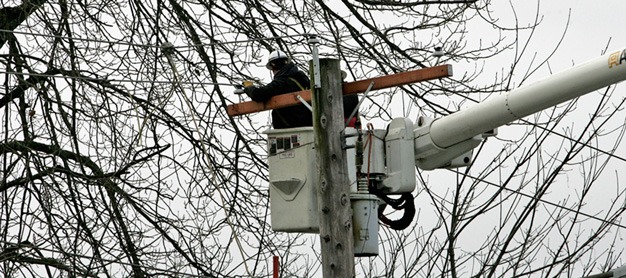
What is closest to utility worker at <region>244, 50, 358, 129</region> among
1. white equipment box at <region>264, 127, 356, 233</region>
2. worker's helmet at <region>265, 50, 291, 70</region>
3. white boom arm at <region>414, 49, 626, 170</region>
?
worker's helmet at <region>265, 50, 291, 70</region>

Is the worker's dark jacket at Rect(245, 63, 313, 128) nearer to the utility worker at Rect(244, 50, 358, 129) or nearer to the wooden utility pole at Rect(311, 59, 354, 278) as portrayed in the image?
the utility worker at Rect(244, 50, 358, 129)

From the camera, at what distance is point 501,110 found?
9.65m

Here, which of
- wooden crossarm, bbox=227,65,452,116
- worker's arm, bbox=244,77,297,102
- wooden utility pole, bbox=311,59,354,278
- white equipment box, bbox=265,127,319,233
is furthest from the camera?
worker's arm, bbox=244,77,297,102

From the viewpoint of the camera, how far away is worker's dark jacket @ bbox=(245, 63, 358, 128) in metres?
10.9

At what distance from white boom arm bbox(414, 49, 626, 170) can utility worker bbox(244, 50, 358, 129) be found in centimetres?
70

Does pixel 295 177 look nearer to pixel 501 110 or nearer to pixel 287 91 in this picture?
pixel 287 91

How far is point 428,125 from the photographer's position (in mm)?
10367

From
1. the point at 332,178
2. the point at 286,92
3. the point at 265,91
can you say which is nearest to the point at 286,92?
the point at 286,92

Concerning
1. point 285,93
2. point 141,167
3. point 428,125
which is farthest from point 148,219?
point 428,125

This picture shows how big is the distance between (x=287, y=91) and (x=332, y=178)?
945mm

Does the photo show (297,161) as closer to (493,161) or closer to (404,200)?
(404,200)

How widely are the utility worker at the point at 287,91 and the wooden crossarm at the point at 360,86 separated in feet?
0.27

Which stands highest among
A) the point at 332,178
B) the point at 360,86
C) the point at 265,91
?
the point at 265,91

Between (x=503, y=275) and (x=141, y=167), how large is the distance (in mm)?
3221
